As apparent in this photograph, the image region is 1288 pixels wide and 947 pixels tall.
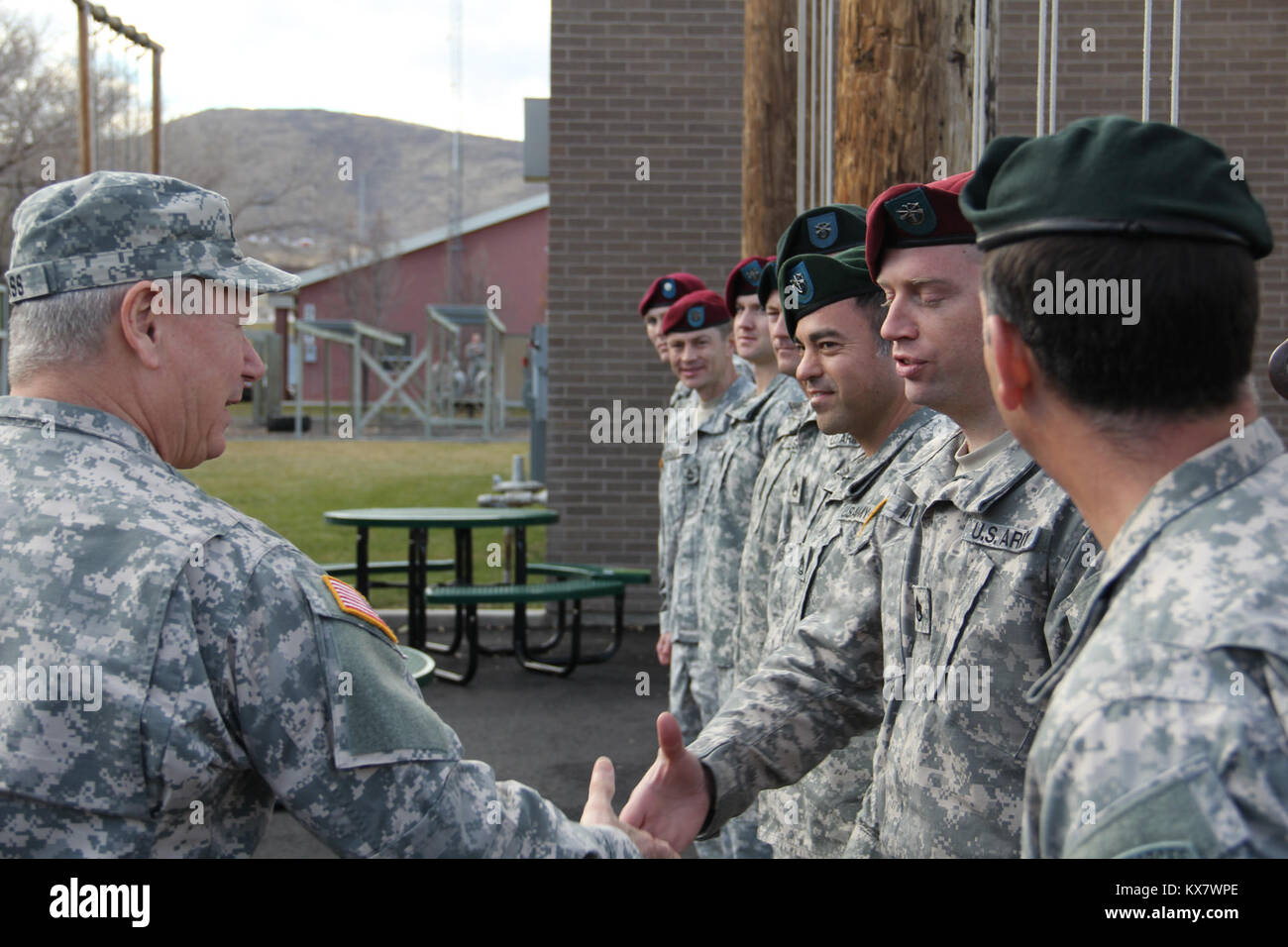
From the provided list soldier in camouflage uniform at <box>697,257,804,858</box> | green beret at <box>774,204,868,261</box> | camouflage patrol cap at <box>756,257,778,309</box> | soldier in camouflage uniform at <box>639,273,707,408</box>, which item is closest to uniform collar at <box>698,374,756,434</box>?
soldier in camouflage uniform at <box>697,257,804,858</box>

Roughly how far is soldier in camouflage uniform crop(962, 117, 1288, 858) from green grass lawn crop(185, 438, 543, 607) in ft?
33.3

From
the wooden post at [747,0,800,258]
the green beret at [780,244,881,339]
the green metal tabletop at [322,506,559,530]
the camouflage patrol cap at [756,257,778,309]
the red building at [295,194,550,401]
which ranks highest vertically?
the red building at [295,194,550,401]

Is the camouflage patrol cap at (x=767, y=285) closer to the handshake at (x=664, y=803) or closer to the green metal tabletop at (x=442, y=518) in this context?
the handshake at (x=664, y=803)

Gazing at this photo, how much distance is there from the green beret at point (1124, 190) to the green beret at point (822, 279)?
6.26 ft

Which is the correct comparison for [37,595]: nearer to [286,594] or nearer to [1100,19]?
[286,594]

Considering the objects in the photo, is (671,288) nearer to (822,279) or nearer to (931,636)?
(822,279)

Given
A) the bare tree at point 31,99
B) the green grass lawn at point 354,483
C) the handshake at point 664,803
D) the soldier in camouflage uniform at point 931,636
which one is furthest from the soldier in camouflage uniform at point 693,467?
the bare tree at point 31,99

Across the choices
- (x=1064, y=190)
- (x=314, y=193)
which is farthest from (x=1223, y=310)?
(x=314, y=193)

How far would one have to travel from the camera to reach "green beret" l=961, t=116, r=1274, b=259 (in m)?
1.17

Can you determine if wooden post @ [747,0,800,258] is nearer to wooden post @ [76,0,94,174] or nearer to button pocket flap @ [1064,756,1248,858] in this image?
wooden post @ [76,0,94,174]

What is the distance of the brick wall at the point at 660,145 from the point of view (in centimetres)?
900

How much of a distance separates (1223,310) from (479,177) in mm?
192112

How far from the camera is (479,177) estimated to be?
7318 inches
